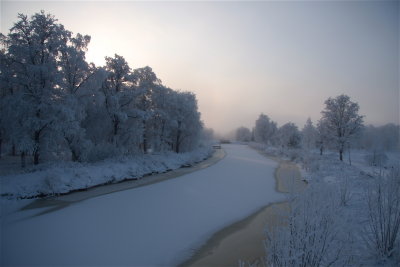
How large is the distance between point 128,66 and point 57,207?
1603cm

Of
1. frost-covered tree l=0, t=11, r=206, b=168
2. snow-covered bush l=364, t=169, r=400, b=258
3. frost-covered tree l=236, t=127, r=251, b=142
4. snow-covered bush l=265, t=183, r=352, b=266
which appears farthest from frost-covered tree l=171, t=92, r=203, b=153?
frost-covered tree l=236, t=127, r=251, b=142

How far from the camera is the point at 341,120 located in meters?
29.6

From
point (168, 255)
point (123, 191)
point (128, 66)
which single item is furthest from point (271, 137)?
point (168, 255)

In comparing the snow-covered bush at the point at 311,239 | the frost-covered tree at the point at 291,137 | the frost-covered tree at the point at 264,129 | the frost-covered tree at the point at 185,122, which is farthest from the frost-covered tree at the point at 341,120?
the frost-covered tree at the point at 264,129

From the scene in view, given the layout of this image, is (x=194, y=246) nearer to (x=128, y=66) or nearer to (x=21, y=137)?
(x=21, y=137)

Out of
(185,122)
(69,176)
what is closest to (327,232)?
(69,176)

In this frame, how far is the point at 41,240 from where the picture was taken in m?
7.35

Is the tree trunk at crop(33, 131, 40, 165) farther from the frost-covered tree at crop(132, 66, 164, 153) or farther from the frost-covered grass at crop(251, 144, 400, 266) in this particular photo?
the frost-covered grass at crop(251, 144, 400, 266)

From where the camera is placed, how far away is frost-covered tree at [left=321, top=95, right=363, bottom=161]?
92.8ft

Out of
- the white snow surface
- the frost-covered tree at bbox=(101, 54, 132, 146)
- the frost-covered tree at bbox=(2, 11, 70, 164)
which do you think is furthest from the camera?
the frost-covered tree at bbox=(101, 54, 132, 146)

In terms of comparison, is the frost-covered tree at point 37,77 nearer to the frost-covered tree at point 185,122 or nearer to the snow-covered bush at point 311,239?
the snow-covered bush at point 311,239

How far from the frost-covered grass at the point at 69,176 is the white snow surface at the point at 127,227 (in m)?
2.28

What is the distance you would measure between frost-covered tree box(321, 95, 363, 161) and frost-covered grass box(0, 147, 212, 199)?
24.4 m

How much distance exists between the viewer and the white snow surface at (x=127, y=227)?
6613 mm
